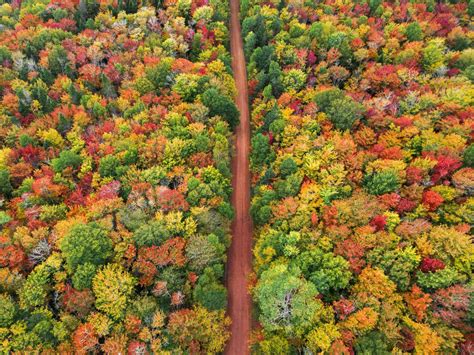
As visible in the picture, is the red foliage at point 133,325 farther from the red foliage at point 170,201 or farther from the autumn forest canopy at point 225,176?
the red foliage at point 170,201

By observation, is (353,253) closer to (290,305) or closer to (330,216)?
(330,216)

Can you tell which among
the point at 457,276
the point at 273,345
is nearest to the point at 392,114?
the point at 457,276

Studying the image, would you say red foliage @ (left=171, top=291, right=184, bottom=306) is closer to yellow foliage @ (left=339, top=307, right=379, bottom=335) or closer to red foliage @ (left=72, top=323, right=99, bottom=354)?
red foliage @ (left=72, top=323, right=99, bottom=354)

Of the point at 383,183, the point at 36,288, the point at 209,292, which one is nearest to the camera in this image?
the point at 36,288

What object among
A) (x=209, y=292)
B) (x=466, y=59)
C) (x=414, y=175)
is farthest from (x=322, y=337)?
(x=466, y=59)

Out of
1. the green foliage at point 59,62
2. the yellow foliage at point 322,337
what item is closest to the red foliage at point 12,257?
the yellow foliage at point 322,337

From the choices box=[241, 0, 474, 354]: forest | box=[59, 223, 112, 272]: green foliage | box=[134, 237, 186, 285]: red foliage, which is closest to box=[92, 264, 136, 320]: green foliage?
box=[134, 237, 186, 285]: red foliage

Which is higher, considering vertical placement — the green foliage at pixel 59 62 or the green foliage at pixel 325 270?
the green foliage at pixel 59 62
